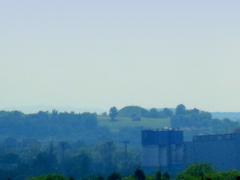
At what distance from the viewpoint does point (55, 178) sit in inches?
3930

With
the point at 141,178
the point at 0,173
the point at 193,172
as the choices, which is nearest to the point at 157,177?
the point at 141,178

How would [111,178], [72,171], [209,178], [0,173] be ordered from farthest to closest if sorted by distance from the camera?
[72,171], [0,173], [111,178], [209,178]

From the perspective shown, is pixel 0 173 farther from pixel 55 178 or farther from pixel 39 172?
pixel 55 178

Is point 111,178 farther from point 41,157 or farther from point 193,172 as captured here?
point 41,157

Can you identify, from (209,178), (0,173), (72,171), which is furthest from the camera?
(72,171)

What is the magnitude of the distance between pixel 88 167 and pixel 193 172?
89230mm

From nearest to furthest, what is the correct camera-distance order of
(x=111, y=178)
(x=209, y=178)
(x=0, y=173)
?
(x=209, y=178)
(x=111, y=178)
(x=0, y=173)

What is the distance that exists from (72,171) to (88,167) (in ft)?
20.4

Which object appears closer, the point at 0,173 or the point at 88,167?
the point at 0,173

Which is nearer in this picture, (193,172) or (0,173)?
(193,172)

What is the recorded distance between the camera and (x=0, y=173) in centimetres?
17762

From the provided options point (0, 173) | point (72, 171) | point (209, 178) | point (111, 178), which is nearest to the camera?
point (209, 178)

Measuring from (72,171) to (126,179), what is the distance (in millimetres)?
88885

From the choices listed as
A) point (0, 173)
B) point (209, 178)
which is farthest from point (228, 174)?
point (0, 173)
